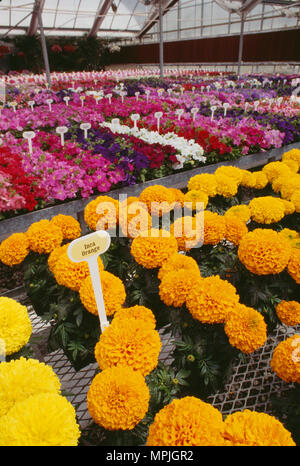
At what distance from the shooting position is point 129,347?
101 centimetres

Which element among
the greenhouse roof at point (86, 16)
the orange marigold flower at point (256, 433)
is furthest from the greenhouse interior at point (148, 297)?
the greenhouse roof at point (86, 16)

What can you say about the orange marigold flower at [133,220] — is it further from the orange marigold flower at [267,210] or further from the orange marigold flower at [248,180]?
the orange marigold flower at [248,180]

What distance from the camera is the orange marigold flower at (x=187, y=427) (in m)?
0.76

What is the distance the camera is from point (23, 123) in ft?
16.5

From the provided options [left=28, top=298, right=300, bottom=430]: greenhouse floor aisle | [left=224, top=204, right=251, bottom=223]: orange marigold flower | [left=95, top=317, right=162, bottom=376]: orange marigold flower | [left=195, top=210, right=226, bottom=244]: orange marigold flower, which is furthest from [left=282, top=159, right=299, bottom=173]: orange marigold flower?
[left=95, top=317, right=162, bottom=376]: orange marigold flower

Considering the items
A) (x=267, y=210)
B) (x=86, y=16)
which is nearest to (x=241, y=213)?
(x=267, y=210)

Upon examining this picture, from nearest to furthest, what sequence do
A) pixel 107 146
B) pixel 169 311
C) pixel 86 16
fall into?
pixel 169 311 < pixel 107 146 < pixel 86 16

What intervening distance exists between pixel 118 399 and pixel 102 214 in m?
1.03

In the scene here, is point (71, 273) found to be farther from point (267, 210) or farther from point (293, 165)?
point (293, 165)

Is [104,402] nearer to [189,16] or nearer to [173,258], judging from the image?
[173,258]

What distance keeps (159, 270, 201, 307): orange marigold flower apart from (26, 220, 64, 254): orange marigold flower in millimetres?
675

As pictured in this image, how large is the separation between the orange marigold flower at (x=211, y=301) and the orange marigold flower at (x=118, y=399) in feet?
1.32

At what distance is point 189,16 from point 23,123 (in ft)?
75.3
